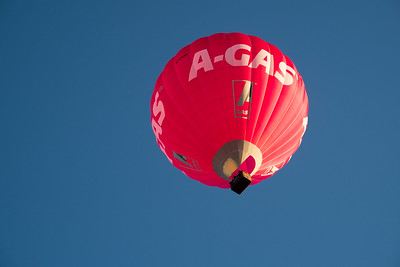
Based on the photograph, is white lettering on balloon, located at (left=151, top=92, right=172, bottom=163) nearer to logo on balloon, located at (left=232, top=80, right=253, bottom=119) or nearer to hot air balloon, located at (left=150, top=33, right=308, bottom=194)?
hot air balloon, located at (left=150, top=33, right=308, bottom=194)

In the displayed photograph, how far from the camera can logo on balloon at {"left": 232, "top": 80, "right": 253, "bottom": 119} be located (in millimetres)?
8570

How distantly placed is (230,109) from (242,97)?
37 centimetres

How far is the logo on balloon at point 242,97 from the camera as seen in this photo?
28.1ft

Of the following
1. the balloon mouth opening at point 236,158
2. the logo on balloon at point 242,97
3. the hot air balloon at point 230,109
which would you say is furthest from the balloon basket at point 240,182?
the logo on balloon at point 242,97

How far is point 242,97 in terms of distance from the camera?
862cm

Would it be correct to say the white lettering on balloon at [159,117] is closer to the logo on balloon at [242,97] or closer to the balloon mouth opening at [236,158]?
the balloon mouth opening at [236,158]

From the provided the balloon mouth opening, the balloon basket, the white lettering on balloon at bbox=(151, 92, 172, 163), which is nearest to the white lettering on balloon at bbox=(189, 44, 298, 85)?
the white lettering on balloon at bbox=(151, 92, 172, 163)

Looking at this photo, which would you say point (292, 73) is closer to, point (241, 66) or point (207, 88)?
point (241, 66)

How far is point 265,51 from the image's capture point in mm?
9391

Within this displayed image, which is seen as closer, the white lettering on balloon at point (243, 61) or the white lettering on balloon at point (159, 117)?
the white lettering on balloon at point (243, 61)

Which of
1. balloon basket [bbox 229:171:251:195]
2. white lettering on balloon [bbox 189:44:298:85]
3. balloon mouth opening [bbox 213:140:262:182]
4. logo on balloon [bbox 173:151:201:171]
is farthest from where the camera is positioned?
logo on balloon [bbox 173:151:201:171]

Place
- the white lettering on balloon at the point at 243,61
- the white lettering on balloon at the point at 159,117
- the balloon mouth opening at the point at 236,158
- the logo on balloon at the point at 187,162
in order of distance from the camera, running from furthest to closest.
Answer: the white lettering on balloon at the point at 159,117
the logo on balloon at the point at 187,162
the white lettering on balloon at the point at 243,61
the balloon mouth opening at the point at 236,158

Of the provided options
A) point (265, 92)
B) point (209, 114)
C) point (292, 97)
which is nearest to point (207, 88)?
point (209, 114)

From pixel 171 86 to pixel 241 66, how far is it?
1.66 metres
